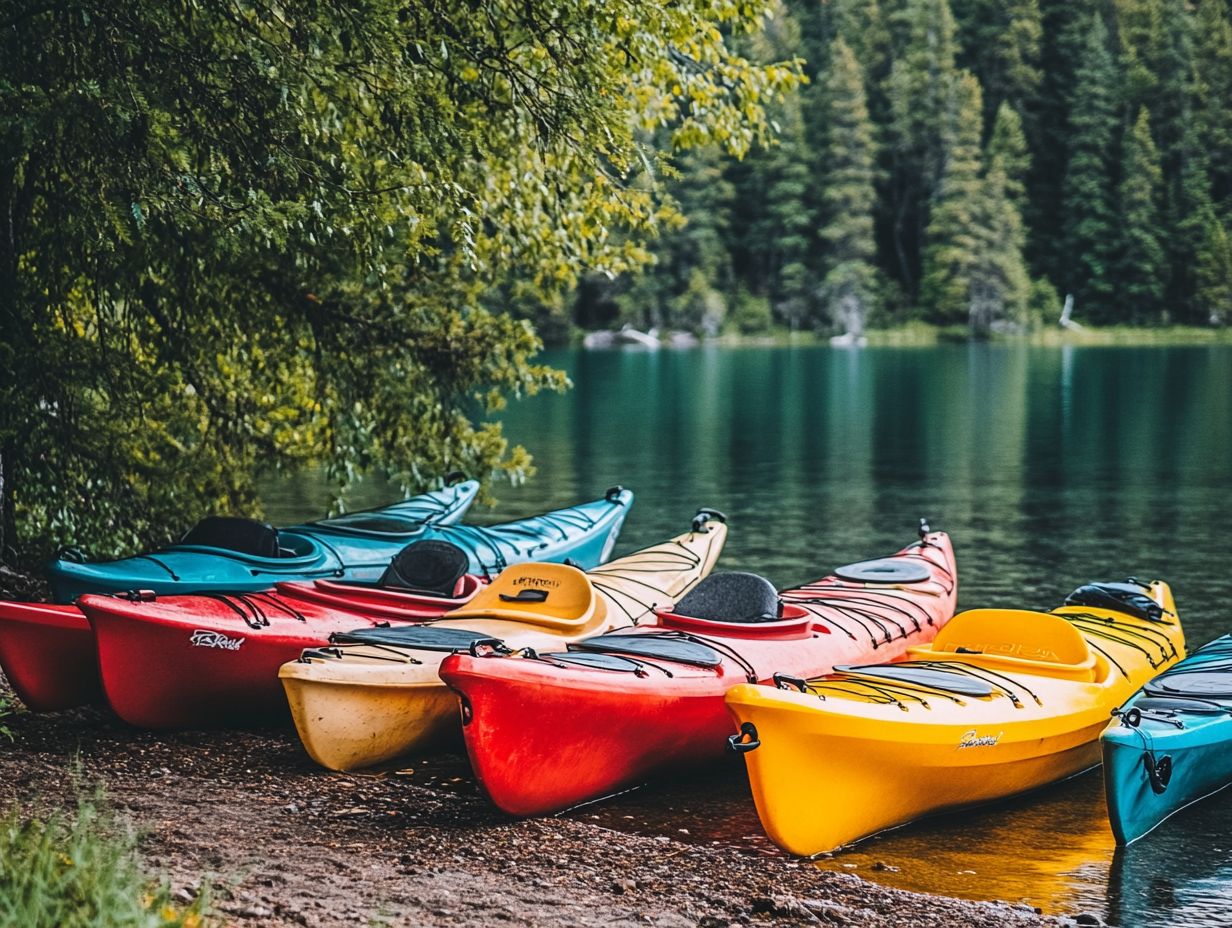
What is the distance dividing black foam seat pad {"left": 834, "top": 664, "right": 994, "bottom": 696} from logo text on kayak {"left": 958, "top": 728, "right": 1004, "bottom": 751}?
26cm

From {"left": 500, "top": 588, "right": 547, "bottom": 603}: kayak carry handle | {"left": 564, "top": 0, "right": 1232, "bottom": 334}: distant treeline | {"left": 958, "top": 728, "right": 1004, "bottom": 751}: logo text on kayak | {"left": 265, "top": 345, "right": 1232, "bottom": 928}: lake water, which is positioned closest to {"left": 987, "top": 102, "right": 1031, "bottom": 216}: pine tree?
{"left": 564, "top": 0, "right": 1232, "bottom": 334}: distant treeline

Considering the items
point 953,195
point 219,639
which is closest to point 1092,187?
point 953,195

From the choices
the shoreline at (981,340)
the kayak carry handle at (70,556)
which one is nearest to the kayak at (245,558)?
the kayak carry handle at (70,556)

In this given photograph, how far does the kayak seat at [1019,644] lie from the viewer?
8.29m

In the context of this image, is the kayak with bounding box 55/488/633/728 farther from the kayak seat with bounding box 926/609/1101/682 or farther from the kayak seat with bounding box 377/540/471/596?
the kayak seat with bounding box 926/609/1101/682

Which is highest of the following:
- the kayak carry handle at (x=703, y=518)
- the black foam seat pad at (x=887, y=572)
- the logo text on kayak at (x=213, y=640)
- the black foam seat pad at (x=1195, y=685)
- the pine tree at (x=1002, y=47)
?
the pine tree at (x=1002, y=47)

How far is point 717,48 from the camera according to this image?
447 inches

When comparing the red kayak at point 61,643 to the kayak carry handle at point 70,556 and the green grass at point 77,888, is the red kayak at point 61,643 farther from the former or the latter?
the green grass at point 77,888

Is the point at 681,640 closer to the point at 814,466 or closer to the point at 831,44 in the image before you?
the point at 814,466

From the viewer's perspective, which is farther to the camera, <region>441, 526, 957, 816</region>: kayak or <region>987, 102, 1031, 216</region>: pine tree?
<region>987, 102, 1031, 216</region>: pine tree

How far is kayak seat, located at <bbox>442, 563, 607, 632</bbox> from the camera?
879 centimetres

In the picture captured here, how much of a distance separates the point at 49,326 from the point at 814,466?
1759 centimetres

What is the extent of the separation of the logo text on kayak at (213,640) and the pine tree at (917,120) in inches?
3042

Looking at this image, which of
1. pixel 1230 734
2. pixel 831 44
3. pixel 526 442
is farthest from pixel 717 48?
pixel 831 44
